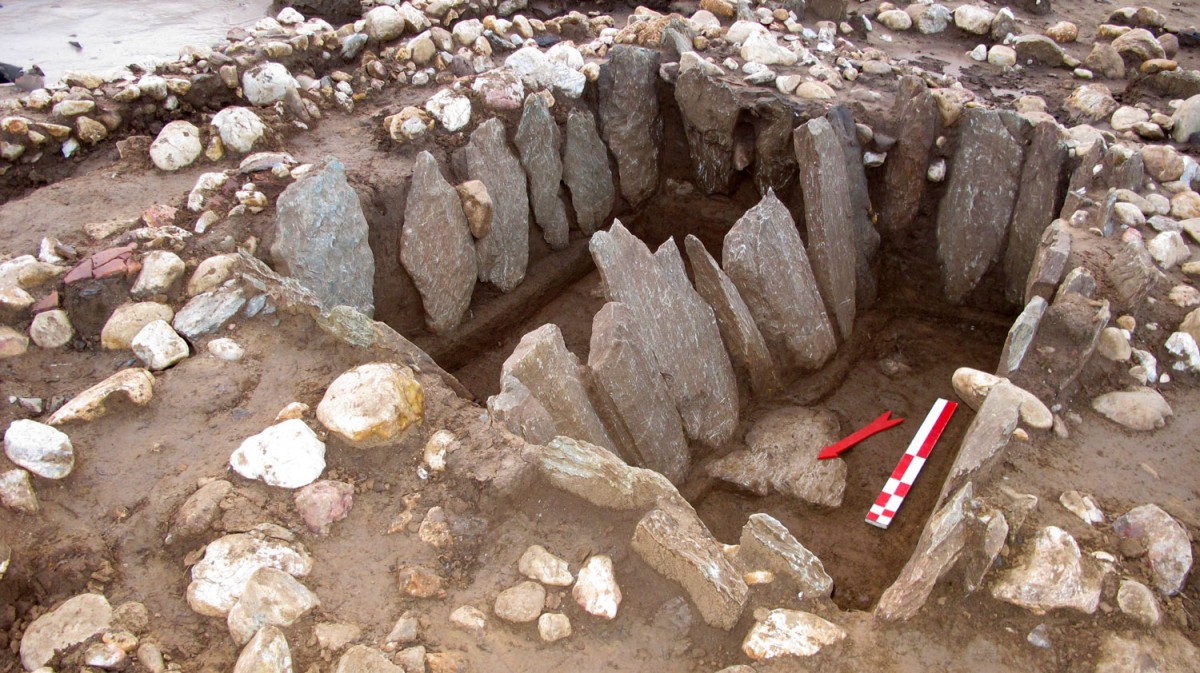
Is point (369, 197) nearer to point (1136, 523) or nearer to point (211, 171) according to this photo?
point (211, 171)

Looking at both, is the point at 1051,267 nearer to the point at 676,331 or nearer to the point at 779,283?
the point at 779,283

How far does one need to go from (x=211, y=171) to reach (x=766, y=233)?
9.12ft

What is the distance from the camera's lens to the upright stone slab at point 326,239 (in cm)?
378

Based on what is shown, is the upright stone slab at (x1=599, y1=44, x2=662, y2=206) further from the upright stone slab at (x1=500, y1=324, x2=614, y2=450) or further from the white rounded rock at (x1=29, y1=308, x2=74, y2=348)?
the white rounded rock at (x1=29, y1=308, x2=74, y2=348)

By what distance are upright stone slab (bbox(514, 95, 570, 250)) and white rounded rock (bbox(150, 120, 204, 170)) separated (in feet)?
5.32

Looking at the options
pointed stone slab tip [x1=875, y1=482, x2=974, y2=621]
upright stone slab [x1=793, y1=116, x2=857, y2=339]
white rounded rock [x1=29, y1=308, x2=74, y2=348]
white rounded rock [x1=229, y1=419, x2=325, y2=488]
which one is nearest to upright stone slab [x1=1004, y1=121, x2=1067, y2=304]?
upright stone slab [x1=793, y1=116, x2=857, y2=339]

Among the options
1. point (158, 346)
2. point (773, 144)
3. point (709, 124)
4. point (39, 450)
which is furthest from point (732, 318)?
point (39, 450)

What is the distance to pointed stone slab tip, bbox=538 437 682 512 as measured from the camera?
105 inches

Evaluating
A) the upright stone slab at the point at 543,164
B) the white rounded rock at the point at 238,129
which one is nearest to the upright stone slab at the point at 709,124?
the upright stone slab at the point at 543,164

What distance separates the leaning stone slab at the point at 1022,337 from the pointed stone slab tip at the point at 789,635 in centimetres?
152

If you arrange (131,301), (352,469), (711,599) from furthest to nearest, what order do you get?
(131,301) → (352,469) → (711,599)

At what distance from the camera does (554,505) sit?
272cm

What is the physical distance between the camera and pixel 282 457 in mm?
2738

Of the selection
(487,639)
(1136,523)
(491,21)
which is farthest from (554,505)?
(491,21)
